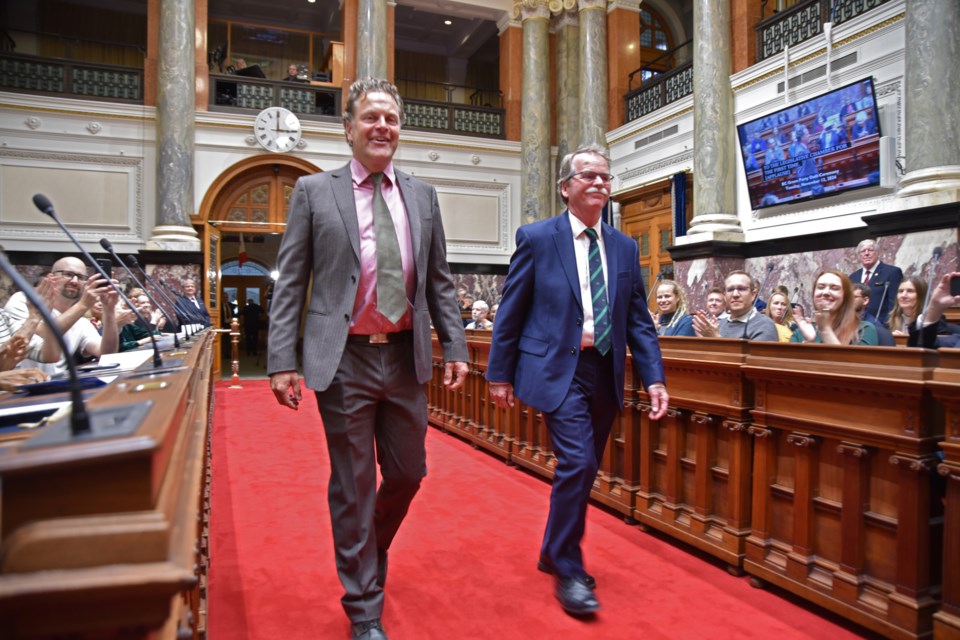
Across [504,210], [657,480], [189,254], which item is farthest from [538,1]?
[657,480]

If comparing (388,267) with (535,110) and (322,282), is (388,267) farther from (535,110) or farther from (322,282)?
(535,110)

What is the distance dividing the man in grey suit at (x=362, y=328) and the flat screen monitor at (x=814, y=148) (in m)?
6.03

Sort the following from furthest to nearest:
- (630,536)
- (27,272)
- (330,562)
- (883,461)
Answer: (27,272), (630,536), (330,562), (883,461)

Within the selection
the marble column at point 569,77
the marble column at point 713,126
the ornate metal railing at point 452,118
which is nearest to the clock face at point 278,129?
the ornate metal railing at point 452,118

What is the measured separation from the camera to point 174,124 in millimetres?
9023

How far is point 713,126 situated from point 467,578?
7077 millimetres

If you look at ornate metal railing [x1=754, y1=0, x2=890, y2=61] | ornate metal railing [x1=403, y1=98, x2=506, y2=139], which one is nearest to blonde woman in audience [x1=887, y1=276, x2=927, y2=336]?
ornate metal railing [x1=754, y1=0, x2=890, y2=61]

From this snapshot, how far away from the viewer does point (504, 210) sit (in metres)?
11.2

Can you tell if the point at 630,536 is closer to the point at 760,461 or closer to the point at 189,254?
the point at 760,461

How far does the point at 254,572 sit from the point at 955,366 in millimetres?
2347

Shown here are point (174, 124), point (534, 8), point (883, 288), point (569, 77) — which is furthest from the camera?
point (569, 77)

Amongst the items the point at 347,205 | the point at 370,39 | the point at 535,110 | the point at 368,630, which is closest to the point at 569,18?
the point at 535,110

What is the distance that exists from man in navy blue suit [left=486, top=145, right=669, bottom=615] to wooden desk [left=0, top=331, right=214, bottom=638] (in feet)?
5.16

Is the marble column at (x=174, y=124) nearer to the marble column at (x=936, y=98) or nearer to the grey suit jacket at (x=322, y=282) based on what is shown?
the grey suit jacket at (x=322, y=282)
